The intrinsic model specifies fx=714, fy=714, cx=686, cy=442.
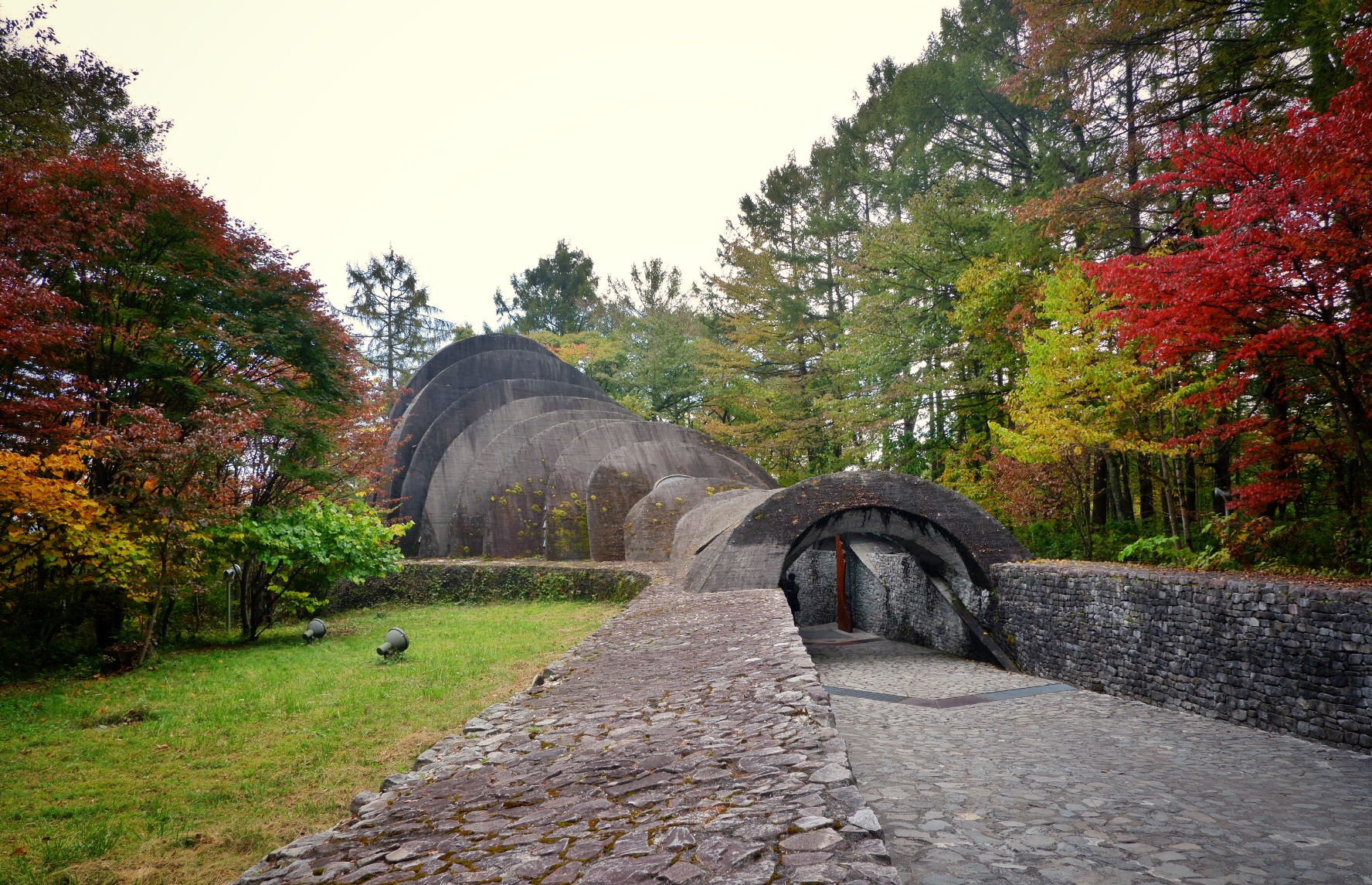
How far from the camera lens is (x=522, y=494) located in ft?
63.3

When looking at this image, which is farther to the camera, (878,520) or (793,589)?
(793,589)

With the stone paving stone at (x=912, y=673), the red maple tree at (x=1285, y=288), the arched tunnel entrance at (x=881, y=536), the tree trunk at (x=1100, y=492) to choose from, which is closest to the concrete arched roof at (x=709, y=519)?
the arched tunnel entrance at (x=881, y=536)

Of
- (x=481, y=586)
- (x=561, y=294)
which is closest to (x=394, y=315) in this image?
(x=561, y=294)

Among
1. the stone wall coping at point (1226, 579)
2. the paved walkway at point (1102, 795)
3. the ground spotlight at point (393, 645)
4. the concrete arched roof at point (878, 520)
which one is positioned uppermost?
the concrete arched roof at point (878, 520)

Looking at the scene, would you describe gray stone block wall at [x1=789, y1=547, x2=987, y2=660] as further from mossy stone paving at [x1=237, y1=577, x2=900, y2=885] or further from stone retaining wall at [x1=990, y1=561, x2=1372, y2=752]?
mossy stone paving at [x1=237, y1=577, x2=900, y2=885]

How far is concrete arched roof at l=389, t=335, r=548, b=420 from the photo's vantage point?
23031 millimetres

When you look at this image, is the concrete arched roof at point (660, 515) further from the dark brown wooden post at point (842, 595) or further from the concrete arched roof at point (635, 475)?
the dark brown wooden post at point (842, 595)

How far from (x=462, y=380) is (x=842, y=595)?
Answer: 13.5 metres

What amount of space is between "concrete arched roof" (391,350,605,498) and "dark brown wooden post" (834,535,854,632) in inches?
413

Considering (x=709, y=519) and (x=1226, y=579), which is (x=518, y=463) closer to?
(x=709, y=519)

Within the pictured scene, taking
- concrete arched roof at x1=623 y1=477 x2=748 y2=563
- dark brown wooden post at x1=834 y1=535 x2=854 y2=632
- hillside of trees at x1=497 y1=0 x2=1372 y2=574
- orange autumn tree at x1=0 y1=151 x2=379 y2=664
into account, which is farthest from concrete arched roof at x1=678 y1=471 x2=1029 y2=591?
dark brown wooden post at x1=834 y1=535 x2=854 y2=632

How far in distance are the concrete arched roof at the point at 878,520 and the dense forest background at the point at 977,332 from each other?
1.59 metres

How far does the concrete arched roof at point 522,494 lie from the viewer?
1873 centimetres

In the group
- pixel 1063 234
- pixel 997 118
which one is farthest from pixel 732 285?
pixel 1063 234
